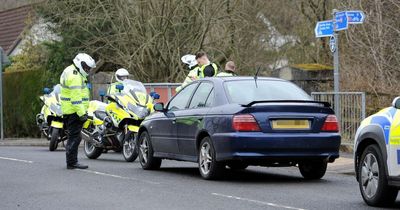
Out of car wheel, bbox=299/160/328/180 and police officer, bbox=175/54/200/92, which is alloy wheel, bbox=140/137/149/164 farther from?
car wheel, bbox=299/160/328/180

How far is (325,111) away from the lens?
12.7m

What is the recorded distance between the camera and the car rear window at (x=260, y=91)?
42.3 ft

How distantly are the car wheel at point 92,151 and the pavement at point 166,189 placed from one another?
71.7 inches

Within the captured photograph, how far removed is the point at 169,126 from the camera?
1419cm

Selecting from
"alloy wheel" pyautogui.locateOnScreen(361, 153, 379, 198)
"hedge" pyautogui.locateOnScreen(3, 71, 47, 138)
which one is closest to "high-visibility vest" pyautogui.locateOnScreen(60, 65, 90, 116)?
"alloy wheel" pyautogui.locateOnScreen(361, 153, 379, 198)

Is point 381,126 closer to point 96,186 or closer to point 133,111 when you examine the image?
point 96,186

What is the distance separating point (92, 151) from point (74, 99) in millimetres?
3088

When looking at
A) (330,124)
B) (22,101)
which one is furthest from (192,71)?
(22,101)

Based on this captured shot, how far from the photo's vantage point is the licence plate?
12.3 metres

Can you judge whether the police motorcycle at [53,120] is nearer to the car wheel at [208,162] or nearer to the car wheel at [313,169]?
the car wheel at [208,162]

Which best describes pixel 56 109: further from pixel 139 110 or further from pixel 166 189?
pixel 166 189

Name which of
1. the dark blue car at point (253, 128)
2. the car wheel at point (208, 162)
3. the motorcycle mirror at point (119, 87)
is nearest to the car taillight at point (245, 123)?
the dark blue car at point (253, 128)

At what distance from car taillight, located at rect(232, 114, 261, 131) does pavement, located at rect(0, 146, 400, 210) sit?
2.53 feet

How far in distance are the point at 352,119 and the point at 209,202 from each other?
25.1ft
